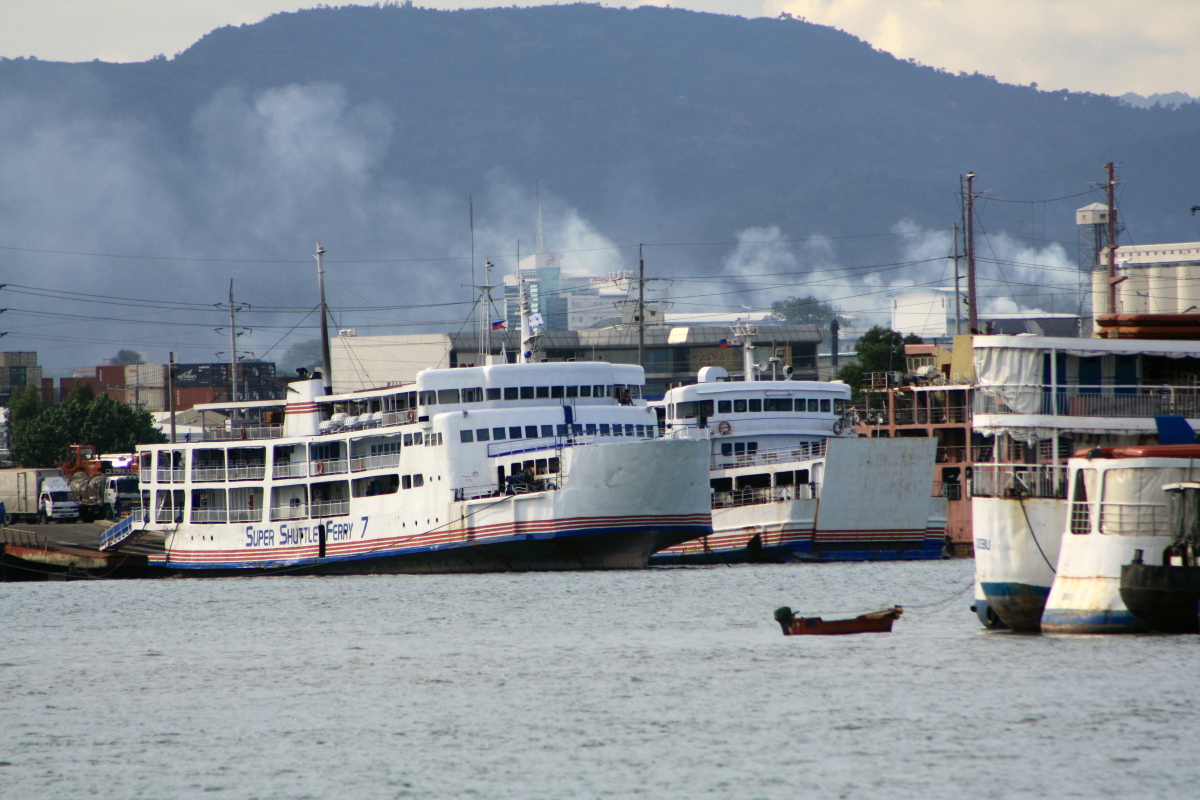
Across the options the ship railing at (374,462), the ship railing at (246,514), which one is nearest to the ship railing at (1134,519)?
the ship railing at (374,462)

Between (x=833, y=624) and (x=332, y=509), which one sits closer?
(x=833, y=624)

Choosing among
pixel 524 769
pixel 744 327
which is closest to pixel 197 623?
pixel 524 769

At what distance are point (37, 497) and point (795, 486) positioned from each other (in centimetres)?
4497

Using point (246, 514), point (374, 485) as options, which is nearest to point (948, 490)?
point (374, 485)

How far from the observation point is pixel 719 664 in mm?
30906

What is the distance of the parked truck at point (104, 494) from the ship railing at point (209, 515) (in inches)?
610

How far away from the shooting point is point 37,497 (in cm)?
8219

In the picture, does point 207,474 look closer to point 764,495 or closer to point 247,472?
point 247,472

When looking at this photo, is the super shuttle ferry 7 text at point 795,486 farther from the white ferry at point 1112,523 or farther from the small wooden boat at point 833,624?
the white ferry at point 1112,523

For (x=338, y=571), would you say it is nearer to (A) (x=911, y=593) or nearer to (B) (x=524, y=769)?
(A) (x=911, y=593)

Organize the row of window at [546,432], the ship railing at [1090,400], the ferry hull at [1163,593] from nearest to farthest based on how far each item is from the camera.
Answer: the ferry hull at [1163,593]
the ship railing at [1090,400]
the row of window at [546,432]

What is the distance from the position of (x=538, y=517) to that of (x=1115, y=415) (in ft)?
73.6

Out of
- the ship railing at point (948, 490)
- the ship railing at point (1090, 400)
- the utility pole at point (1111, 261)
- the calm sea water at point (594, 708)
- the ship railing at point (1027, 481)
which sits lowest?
the calm sea water at point (594, 708)

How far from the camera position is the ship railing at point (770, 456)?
203 feet
